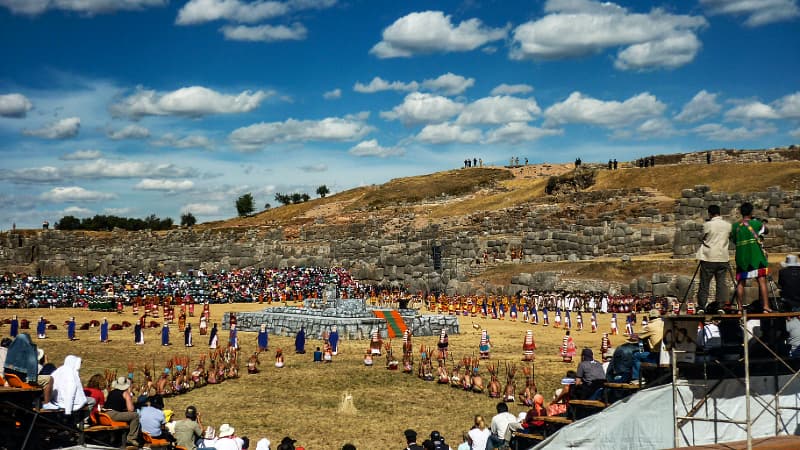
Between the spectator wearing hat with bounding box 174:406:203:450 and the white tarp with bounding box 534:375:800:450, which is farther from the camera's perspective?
the spectator wearing hat with bounding box 174:406:203:450

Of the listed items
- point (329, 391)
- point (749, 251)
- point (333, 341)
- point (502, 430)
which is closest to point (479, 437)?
point (502, 430)

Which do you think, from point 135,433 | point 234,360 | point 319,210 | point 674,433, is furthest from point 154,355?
point 319,210

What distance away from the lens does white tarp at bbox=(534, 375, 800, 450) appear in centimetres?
1272

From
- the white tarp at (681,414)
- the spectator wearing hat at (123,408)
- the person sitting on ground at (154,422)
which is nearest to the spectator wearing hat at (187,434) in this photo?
the person sitting on ground at (154,422)

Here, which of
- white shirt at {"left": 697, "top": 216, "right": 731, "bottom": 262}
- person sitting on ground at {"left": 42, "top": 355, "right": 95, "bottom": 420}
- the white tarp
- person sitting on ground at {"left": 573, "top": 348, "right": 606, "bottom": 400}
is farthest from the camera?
person sitting on ground at {"left": 573, "top": 348, "right": 606, "bottom": 400}

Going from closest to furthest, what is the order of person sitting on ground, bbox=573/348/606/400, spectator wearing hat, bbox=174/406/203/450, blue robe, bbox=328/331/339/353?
person sitting on ground, bbox=573/348/606/400 → spectator wearing hat, bbox=174/406/203/450 → blue robe, bbox=328/331/339/353

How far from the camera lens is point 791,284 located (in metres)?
13.2

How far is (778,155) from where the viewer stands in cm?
8800

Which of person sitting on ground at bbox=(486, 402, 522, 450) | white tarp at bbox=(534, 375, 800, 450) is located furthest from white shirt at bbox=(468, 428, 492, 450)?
white tarp at bbox=(534, 375, 800, 450)

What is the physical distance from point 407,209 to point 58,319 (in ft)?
229

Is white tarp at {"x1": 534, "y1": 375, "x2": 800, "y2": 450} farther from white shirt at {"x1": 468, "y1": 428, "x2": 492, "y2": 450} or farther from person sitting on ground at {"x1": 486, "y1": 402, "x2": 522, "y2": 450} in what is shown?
white shirt at {"x1": 468, "y1": 428, "x2": 492, "y2": 450}

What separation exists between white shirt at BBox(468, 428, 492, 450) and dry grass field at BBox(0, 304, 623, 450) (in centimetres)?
276

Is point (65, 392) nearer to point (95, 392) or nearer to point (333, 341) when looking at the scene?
point (95, 392)

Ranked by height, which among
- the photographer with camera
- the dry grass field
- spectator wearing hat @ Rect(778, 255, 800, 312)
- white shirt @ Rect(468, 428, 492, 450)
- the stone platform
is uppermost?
the photographer with camera
